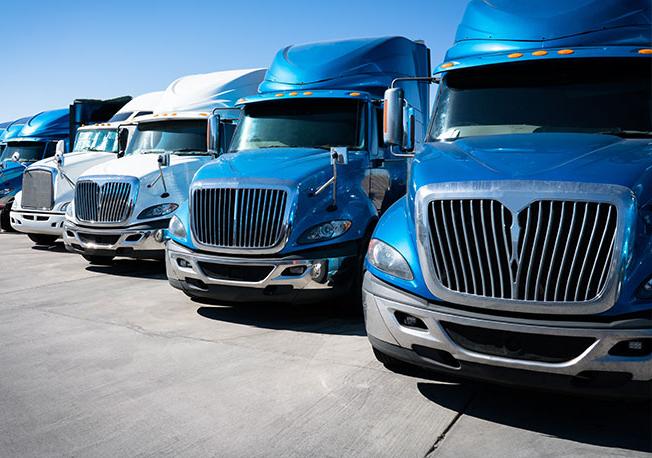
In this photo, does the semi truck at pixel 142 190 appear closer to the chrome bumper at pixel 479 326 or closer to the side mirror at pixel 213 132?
the side mirror at pixel 213 132

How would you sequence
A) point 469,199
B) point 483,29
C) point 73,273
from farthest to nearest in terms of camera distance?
point 73,273 < point 483,29 < point 469,199

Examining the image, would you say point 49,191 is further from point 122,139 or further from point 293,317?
point 293,317

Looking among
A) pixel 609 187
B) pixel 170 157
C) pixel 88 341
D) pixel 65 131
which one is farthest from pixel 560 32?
pixel 65 131

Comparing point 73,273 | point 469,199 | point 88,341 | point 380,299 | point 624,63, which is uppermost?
point 624,63

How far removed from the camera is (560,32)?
5.23 meters

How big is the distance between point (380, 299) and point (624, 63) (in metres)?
2.76

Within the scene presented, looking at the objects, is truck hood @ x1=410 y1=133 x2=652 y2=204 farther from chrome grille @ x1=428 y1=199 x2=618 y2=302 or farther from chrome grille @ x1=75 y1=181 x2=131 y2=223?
chrome grille @ x1=75 y1=181 x2=131 y2=223

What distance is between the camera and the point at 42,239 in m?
12.8

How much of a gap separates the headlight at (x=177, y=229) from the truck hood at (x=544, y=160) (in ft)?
9.32

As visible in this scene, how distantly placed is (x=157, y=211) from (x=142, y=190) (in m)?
0.36

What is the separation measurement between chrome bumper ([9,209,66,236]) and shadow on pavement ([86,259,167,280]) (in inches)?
67.2

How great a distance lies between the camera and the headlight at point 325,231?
232 inches

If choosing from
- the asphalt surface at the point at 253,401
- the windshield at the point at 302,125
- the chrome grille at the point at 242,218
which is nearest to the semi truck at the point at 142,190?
the windshield at the point at 302,125

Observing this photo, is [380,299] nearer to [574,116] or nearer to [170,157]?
[574,116]
